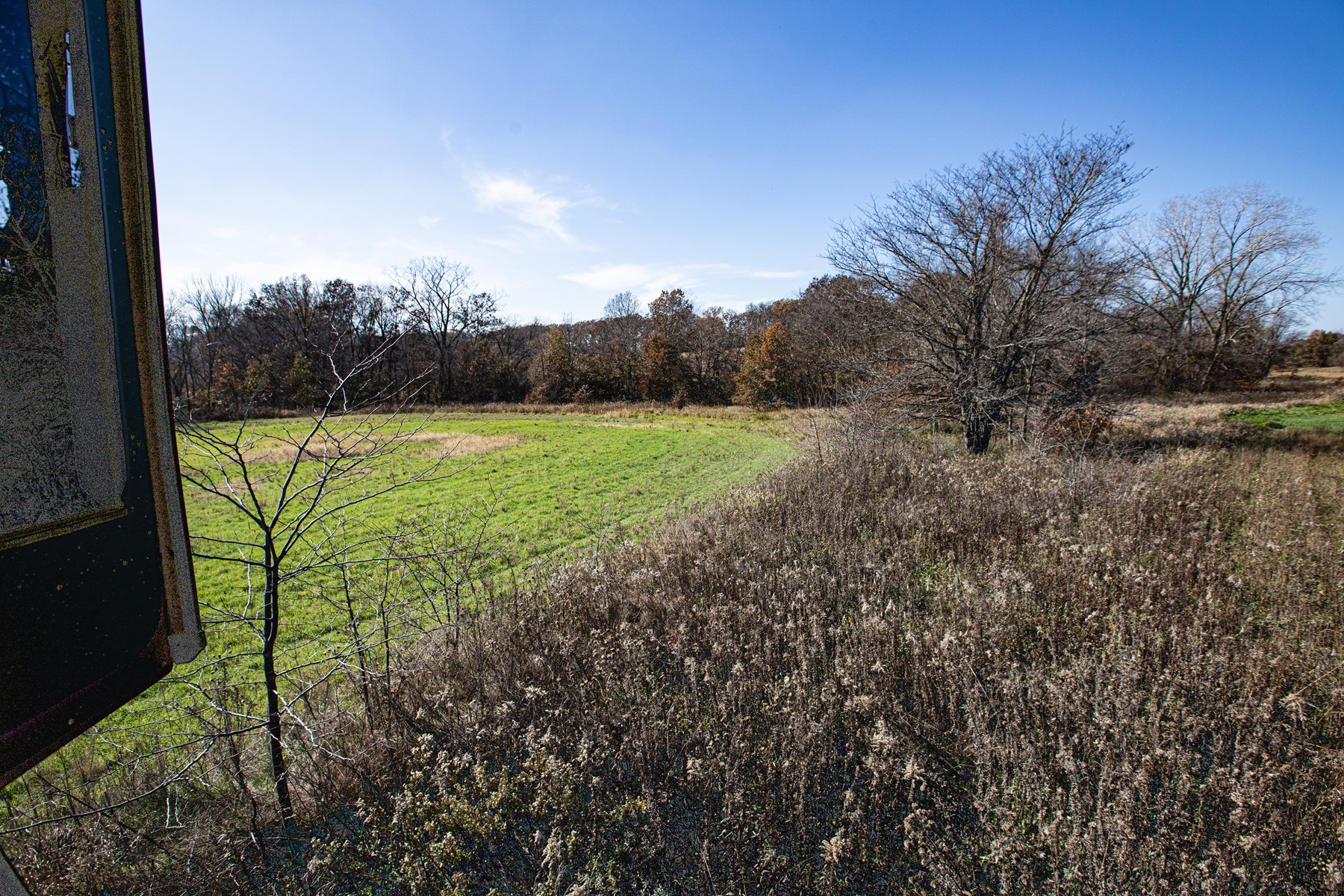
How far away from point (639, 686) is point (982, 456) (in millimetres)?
10921

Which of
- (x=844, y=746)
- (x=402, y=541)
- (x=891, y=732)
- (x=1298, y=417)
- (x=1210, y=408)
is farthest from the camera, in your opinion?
(x=1210, y=408)

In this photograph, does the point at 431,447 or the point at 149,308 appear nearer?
the point at 149,308

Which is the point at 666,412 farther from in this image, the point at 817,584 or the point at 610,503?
the point at 817,584

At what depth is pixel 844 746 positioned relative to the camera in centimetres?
330

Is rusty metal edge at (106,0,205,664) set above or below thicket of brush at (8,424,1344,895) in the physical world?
above

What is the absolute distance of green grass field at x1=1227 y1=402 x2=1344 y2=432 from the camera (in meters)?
17.5

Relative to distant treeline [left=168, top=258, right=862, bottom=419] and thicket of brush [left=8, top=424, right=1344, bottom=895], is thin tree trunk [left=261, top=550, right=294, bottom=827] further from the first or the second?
distant treeline [left=168, top=258, right=862, bottom=419]

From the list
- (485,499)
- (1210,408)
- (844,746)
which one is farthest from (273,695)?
(1210,408)

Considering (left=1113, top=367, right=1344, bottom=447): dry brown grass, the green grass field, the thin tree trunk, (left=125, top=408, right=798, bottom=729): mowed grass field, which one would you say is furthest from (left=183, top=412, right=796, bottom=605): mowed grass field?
the green grass field

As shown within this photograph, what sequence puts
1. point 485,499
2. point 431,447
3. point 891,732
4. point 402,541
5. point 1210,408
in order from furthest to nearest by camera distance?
point 431,447, point 1210,408, point 485,499, point 402,541, point 891,732

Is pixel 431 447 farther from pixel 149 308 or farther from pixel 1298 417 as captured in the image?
pixel 1298 417

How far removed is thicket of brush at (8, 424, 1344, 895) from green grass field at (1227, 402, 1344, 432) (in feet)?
58.4

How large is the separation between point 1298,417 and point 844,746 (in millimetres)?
28192

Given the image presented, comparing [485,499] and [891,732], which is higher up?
[891,732]
